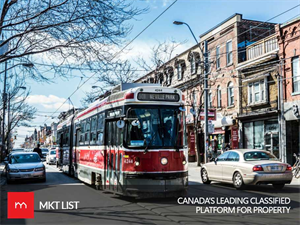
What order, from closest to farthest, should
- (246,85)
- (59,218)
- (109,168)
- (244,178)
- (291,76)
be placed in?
(59,218)
(109,168)
(244,178)
(291,76)
(246,85)

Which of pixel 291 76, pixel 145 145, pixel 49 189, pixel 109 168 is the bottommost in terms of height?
pixel 49 189

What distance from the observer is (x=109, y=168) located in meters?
11.4

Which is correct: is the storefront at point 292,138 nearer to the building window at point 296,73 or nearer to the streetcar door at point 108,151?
the building window at point 296,73

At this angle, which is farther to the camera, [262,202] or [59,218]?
[262,202]

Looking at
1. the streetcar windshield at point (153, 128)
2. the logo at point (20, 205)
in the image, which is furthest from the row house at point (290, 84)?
the logo at point (20, 205)

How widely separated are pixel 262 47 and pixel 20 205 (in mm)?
19093

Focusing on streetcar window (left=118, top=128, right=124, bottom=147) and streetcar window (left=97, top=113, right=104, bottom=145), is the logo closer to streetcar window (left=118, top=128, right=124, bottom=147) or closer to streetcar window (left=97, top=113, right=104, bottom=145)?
streetcar window (left=97, top=113, right=104, bottom=145)

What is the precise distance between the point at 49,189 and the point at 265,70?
15.9 metres

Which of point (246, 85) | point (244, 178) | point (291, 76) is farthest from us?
point (246, 85)

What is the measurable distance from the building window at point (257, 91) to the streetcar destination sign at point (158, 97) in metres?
14.7

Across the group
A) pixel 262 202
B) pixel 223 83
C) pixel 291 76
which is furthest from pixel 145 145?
pixel 223 83

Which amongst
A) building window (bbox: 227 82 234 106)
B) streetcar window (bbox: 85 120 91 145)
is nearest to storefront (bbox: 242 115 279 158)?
building window (bbox: 227 82 234 106)

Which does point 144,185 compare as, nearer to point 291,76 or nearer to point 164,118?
point 164,118

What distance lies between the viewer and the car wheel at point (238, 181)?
13221 millimetres
